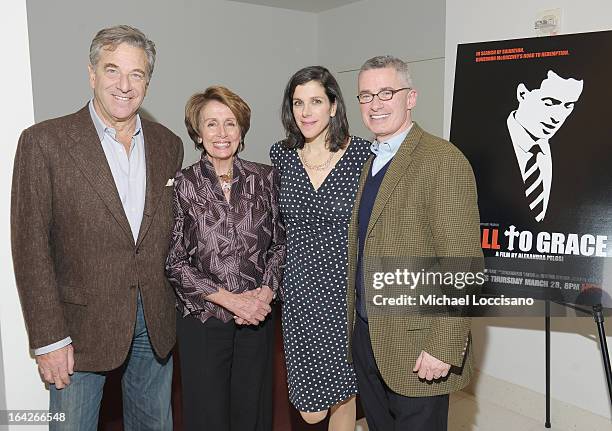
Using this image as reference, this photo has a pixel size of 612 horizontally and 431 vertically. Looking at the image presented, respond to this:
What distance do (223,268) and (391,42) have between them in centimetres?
382

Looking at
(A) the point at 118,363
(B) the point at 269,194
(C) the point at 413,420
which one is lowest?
(C) the point at 413,420

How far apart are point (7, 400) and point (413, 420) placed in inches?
53.4

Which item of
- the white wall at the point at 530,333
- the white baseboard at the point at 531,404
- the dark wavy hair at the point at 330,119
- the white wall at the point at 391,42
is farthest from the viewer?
the white wall at the point at 391,42

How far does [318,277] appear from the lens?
2152 mm

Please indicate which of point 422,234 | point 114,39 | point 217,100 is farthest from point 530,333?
point 114,39

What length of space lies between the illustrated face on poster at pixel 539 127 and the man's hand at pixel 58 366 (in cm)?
197

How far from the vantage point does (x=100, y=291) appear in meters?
1.84

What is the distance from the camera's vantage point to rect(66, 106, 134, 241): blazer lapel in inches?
70.6

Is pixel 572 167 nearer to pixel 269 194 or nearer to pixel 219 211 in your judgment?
pixel 269 194

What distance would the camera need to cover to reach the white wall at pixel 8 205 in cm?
172

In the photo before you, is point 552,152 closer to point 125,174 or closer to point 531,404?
point 531,404

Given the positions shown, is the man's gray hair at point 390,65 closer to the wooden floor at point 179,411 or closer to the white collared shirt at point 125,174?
the white collared shirt at point 125,174

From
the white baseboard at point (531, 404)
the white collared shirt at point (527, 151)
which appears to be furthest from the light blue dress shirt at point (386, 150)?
the white baseboard at point (531, 404)

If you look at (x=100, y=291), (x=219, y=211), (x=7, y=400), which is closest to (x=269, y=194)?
A: (x=219, y=211)
